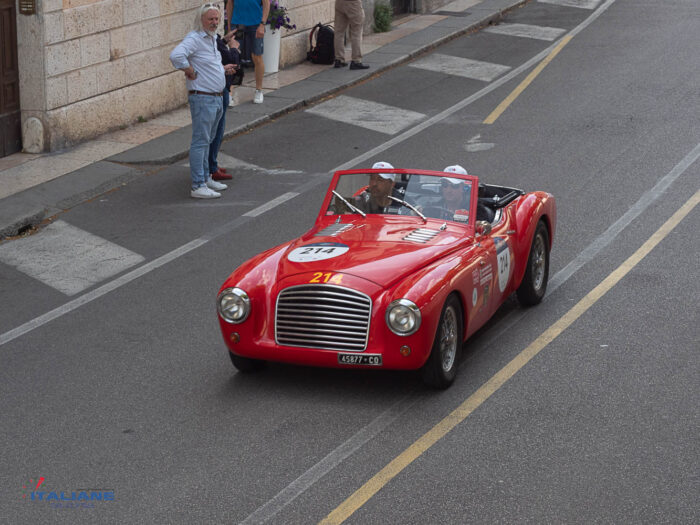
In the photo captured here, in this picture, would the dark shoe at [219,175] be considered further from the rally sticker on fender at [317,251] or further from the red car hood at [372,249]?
the rally sticker on fender at [317,251]

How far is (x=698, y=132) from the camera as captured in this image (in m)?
15.3

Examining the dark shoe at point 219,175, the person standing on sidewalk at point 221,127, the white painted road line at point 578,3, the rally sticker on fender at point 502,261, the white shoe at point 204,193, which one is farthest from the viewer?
the white painted road line at point 578,3

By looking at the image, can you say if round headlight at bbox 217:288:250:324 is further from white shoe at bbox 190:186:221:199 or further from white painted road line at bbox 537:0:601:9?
white painted road line at bbox 537:0:601:9

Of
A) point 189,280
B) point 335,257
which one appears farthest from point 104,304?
point 335,257

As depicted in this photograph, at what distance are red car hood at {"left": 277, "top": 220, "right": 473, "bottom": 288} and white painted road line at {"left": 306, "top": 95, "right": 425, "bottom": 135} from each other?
756 centimetres

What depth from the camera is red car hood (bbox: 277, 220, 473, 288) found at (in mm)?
7715

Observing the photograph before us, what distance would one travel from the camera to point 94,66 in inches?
614

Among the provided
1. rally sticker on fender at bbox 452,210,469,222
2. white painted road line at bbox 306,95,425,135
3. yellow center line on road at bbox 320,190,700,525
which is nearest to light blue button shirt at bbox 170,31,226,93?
white painted road line at bbox 306,95,425,135

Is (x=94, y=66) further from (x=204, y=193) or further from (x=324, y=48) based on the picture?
(x=324, y=48)

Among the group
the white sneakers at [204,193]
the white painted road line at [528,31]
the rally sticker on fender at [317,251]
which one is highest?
the white painted road line at [528,31]

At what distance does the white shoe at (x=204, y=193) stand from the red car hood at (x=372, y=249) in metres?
4.55

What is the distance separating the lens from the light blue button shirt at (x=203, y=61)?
1280 cm

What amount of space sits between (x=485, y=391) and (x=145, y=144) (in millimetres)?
9077

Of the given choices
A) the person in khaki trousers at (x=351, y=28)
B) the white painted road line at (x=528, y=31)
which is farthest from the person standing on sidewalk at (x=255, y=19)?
the white painted road line at (x=528, y=31)
